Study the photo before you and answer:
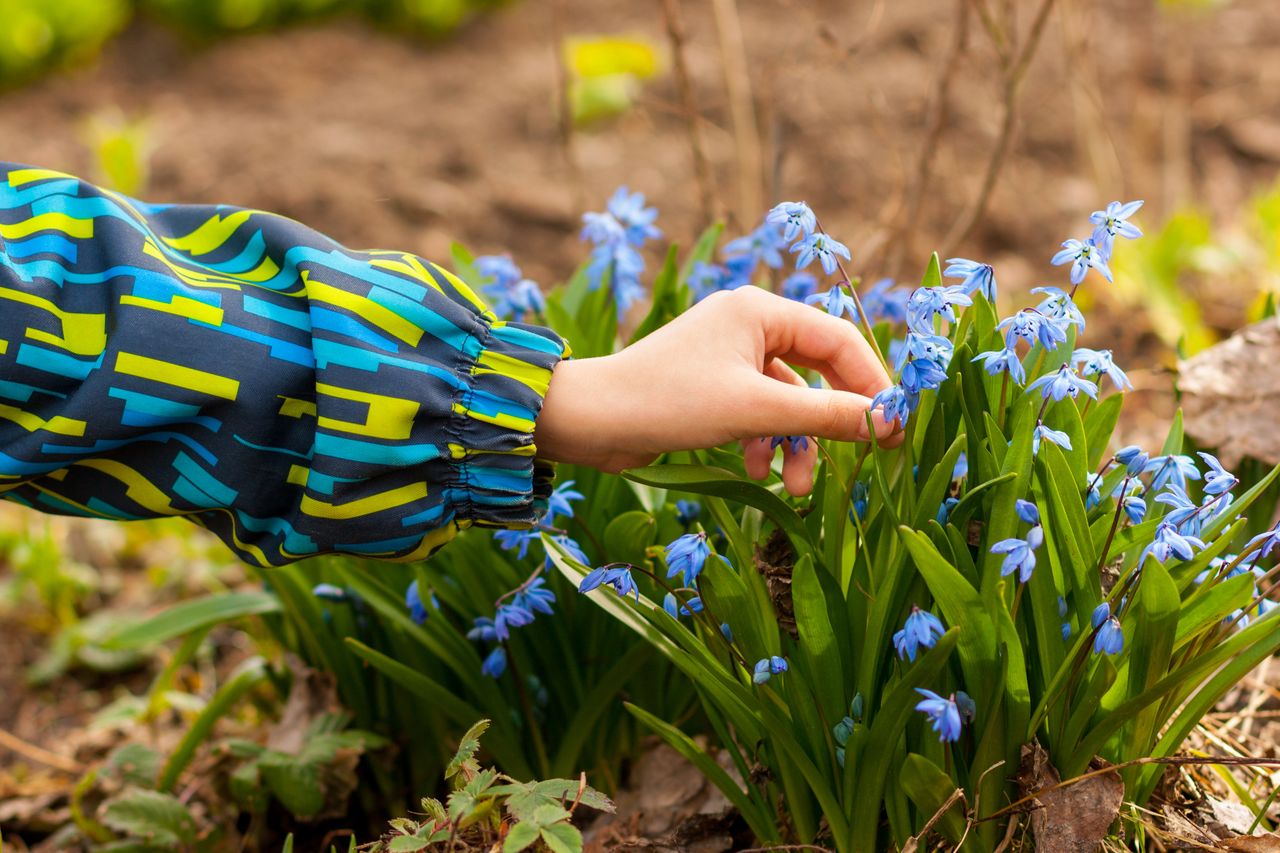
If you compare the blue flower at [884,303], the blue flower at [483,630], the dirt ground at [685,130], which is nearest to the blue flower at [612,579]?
the blue flower at [483,630]

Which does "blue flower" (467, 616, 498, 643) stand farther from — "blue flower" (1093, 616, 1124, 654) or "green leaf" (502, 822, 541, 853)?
"blue flower" (1093, 616, 1124, 654)

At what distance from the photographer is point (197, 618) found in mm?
2029

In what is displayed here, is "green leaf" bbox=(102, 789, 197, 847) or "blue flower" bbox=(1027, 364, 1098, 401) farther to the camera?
"green leaf" bbox=(102, 789, 197, 847)

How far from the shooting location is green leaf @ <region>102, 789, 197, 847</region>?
182cm

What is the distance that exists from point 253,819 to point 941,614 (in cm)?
123

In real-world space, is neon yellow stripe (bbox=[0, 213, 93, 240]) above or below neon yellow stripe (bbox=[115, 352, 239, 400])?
above

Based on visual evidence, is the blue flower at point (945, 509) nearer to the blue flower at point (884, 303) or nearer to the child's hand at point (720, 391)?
the child's hand at point (720, 391)

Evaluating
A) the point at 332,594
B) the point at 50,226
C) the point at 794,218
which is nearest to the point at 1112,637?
the point at 794,218

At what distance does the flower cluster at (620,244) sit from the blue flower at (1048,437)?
853 mm

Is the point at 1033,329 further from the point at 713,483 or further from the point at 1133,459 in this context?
the point at 713,483

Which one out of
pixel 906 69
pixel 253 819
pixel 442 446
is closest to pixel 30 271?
pixel 442 446

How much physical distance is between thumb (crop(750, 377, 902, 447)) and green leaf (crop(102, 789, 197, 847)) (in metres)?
1.20

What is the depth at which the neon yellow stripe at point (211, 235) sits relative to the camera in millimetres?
1481

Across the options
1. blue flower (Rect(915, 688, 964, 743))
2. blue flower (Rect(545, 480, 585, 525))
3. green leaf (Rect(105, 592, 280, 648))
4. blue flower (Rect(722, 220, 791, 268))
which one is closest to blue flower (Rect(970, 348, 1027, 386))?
blue flower (Rect(915, 688, 964, 743))
